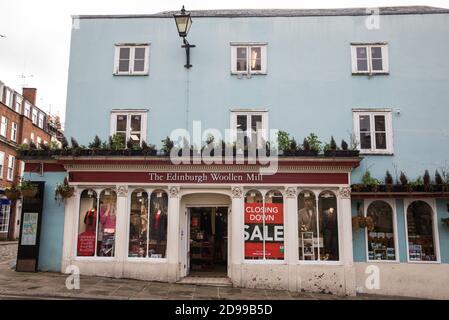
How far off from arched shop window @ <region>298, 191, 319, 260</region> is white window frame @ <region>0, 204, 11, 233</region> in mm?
26901

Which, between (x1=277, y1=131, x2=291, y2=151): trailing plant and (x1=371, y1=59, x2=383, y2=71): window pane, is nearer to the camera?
(x1=277, y1=131, x2=291, y2=151): trailing plant

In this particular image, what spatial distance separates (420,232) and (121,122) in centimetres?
1108

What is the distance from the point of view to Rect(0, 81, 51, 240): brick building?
30.8 meters

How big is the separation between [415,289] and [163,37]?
12343 millimetres

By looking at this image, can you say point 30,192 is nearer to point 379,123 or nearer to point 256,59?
point 256,59

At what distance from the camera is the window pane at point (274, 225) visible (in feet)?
40.7

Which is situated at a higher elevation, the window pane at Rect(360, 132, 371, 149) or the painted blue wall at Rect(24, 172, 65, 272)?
the window pane at Rect(360, 132, 371, 149)

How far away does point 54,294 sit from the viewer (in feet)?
32.9

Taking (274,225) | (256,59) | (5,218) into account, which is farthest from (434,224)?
(5,218)

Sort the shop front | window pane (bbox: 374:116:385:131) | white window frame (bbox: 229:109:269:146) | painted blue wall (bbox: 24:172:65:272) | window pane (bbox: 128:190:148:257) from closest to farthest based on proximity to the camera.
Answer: the shop front
window pane (bbox: 128:190:148:257)
painted blue wall (bbox: 24:172:65:272)
window pane (bbox: 374:116:385:131)
white window frame (bbox: 229:109:269:146)

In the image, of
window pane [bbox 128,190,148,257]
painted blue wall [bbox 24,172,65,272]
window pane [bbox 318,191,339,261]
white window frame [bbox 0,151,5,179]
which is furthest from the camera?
white window frame [bbox 0,151,5,179]

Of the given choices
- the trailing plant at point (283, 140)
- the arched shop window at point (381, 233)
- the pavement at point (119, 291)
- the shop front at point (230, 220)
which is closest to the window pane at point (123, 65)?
the shop front at point (230, 220)

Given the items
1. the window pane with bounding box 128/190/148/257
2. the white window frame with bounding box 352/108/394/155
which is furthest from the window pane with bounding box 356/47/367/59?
the window pane with bounding box 128/190/148/257

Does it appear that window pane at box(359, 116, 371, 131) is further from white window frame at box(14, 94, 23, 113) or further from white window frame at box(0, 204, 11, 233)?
white window frame at box(14, 94, 23, 113)
